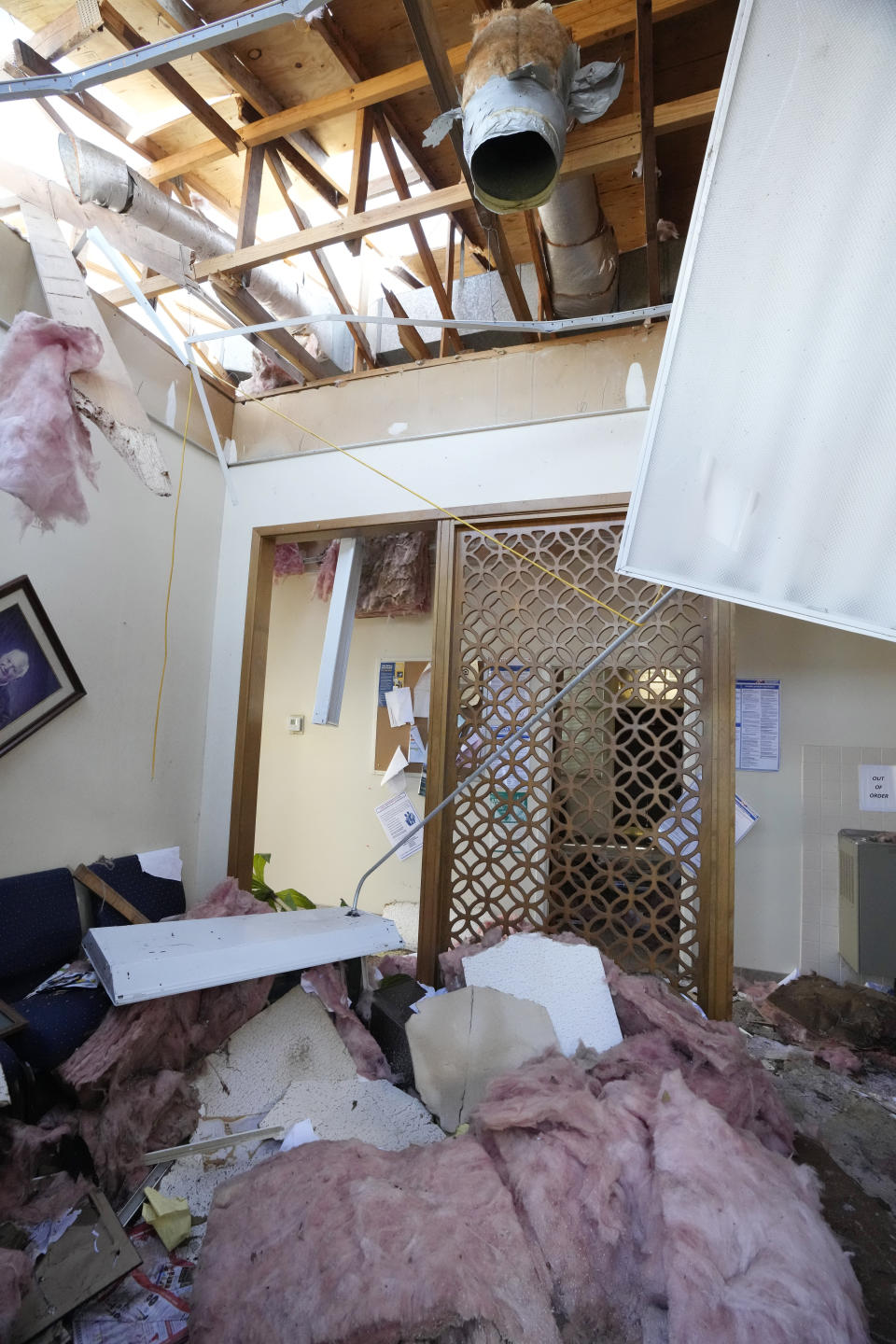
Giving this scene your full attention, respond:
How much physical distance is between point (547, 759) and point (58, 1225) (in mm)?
1774

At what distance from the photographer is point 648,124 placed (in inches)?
68.0

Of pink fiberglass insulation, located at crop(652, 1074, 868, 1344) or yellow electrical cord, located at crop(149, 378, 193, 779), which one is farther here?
yellow electrical cord, located at crop(149, 378, 193, 779)

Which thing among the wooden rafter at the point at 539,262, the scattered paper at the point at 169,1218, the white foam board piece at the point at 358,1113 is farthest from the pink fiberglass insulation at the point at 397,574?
the scattered paper at the point at 169,1218

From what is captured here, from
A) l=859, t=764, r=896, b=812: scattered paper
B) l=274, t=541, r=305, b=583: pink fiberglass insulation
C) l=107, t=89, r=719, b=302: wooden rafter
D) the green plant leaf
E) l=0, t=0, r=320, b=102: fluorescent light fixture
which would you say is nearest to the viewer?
l=0, t=0, r=320, b=102: fluorescent light fixture

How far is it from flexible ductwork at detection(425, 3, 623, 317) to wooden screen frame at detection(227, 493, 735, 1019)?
41.0 inches

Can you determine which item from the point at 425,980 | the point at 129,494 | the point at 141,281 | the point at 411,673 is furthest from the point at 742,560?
the point at 411,673

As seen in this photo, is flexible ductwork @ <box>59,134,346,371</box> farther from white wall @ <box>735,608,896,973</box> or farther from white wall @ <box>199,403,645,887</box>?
white wall @ <box>735,608,896,973</box>

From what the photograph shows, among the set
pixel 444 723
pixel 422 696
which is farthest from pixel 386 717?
pixel 444 723

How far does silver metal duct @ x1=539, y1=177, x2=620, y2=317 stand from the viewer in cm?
201

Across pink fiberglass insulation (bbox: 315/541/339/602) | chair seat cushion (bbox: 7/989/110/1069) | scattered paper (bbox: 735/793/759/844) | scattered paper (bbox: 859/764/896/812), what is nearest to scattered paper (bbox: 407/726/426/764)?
pink fiberglass insulation (bbox: 315/541/339/602)

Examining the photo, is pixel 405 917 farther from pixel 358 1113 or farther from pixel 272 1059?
pixel 358 1113

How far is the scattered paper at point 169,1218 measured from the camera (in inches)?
56.2

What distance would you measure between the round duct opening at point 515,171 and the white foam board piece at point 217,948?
2.14 metres

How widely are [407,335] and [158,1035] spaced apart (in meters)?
2.69
